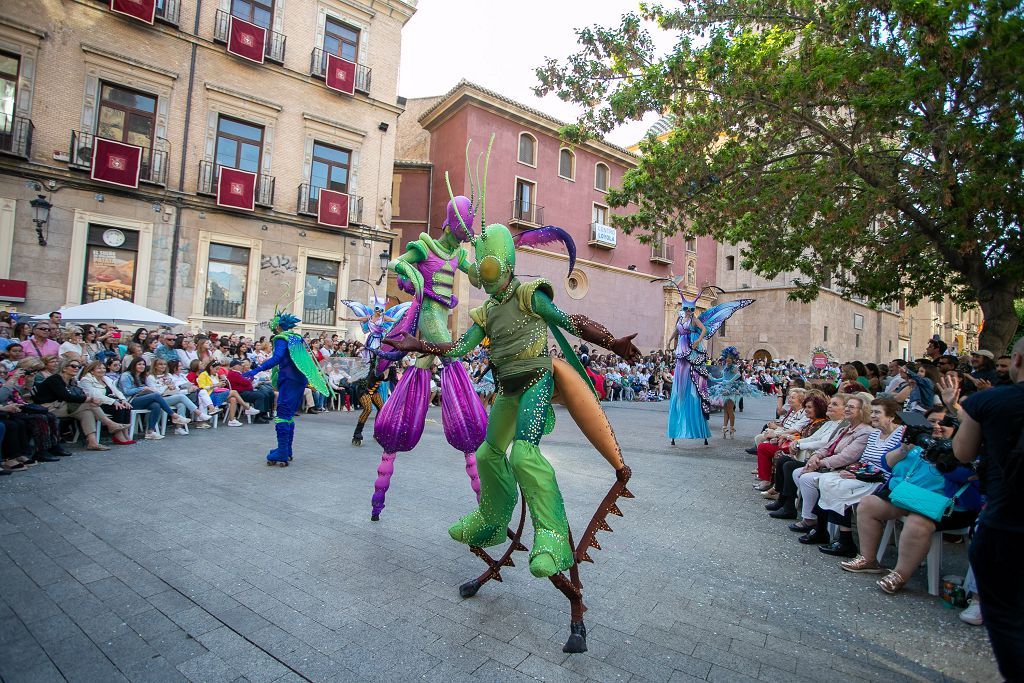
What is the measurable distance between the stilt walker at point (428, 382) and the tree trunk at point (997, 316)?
9222mm

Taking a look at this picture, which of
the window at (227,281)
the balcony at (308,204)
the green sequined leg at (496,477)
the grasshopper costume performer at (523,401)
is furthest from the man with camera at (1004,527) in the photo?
the balcony at (308,204)

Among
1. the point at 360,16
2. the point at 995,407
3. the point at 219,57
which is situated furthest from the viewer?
the point at 360,16

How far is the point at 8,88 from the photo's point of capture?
13898mm

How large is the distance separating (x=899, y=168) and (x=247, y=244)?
17230 mm

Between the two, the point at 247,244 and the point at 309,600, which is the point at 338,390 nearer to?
the point at 247,244

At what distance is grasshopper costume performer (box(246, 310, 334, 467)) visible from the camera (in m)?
6.91

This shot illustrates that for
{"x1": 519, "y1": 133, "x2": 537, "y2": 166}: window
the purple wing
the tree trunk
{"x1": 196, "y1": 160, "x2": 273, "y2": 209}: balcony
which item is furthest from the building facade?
the purple wing

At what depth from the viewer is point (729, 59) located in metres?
8.27

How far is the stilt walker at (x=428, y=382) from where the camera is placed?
4.60 metres

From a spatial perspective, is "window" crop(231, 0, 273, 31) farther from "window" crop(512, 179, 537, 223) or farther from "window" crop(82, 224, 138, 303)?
"window" crop(512, 179, 537, 223)

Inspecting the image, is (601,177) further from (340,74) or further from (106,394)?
(106,394)

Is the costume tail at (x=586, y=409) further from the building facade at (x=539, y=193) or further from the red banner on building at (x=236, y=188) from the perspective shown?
the building facade at (x=539, y=193)

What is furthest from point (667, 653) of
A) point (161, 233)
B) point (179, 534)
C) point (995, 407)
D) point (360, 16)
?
point (360, 16)

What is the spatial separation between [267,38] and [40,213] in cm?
888
